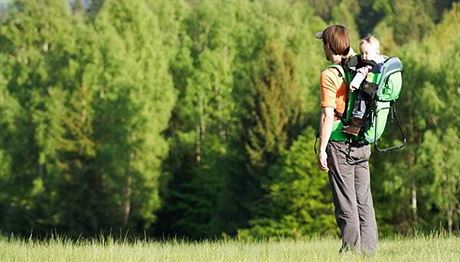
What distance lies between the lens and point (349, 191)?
8.01 meters

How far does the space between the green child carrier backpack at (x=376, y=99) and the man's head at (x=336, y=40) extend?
0.39 feet

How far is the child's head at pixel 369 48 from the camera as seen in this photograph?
7.86 m

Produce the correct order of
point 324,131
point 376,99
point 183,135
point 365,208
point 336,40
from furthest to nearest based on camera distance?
point 183,135
point 365,208
point 336,40
point 324,131
point 376,99

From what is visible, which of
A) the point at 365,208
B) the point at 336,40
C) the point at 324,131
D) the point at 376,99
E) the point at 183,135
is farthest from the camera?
the point at 183,135

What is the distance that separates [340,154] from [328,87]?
608 millimetres

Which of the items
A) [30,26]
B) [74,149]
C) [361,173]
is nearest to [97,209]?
[74,149]

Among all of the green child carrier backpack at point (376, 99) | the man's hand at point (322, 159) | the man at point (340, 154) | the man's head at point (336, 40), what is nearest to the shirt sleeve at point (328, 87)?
the man at point (340, 154)

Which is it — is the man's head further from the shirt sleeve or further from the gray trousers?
the gray trousers

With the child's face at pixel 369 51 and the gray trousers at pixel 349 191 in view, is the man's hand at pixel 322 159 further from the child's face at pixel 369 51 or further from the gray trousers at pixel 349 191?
the child's face at pixel 369 51

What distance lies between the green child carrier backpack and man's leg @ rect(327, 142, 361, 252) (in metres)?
0.13

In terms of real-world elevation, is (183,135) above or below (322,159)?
above

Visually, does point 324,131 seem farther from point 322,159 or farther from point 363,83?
point 363,83

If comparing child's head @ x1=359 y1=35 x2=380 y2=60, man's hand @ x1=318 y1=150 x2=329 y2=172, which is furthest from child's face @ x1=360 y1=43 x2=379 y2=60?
man's hand @ x1=318 y1=150 x2=329 y2=172

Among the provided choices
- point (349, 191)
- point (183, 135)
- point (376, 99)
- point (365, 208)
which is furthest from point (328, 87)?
point (183, 135)
